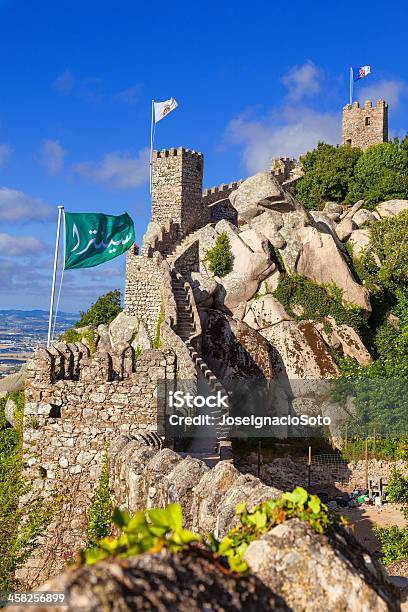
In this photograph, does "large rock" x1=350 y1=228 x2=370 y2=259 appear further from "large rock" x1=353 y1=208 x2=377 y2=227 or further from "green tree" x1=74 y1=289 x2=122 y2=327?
"green tree" x1=74 y1=289 x2=122 y2=327

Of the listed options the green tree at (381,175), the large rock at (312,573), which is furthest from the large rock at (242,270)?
the large rock at (312,573)

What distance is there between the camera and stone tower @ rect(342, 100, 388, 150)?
53.2m

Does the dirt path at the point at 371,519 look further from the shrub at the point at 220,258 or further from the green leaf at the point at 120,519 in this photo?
the green leaf at the point at 120,519

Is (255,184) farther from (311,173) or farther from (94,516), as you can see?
(94,516)

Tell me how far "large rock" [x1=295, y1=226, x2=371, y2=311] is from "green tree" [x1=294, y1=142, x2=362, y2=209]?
42.1 feet

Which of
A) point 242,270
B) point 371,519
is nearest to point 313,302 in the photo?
point 242,270

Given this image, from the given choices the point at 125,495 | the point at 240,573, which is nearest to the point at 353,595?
the point at 240,573

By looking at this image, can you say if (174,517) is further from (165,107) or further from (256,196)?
(165,107)

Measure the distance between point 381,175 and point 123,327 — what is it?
79.4 ft

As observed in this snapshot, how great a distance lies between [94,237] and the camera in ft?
69.3

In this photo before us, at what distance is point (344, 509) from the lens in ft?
68.9

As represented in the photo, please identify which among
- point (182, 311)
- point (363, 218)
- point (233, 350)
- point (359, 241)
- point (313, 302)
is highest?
point (363, 218)

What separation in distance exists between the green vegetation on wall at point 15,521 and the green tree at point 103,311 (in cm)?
1913

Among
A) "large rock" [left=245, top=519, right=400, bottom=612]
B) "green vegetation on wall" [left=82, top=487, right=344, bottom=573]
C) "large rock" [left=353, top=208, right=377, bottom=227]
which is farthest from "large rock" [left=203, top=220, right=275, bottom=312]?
"large rock" [left=245, top=519, right=400, bottom=612]
